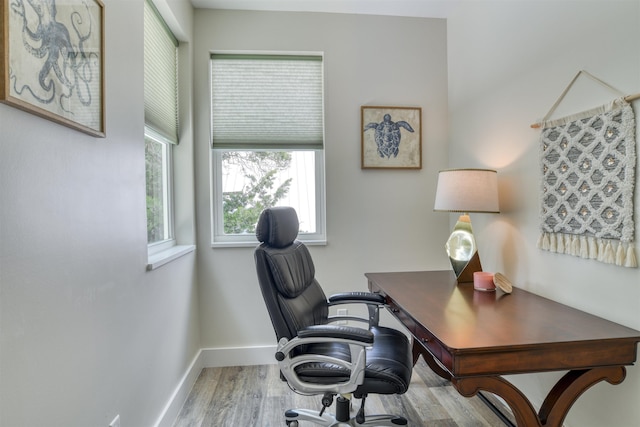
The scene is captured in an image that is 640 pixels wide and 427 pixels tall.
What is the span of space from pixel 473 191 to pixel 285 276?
1144 mm

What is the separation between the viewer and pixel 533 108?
1769 mm

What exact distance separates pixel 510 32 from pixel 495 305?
1.57 meters

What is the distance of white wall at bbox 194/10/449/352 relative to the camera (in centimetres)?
250

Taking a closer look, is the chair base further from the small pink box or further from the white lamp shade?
the white lamp shade

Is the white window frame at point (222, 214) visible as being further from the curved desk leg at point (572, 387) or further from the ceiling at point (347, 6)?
the curved desk leg at point (572, 387)

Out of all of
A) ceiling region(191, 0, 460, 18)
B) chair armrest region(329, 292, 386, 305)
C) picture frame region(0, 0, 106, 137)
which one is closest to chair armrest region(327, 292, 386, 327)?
chair armrest region(329, 292, 386, 305)

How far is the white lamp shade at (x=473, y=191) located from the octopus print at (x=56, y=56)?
1757 millimetres

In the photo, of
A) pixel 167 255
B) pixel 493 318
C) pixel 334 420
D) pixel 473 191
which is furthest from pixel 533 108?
pixel 167 255

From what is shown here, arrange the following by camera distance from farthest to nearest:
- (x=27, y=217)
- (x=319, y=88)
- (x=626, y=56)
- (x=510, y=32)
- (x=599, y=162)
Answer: (x=319, y=88)
(x=510, y=32)
(x=599, y=162)
(x=626, y=56)
(x=27, y=217)

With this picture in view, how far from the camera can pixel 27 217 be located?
0.87 m

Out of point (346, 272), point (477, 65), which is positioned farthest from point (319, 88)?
point (346, 272)

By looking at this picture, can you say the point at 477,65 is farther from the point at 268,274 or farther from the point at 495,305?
the point at 268,274

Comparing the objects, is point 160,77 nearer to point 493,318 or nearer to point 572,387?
point 493,318

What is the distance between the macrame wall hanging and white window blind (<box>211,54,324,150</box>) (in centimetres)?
156
